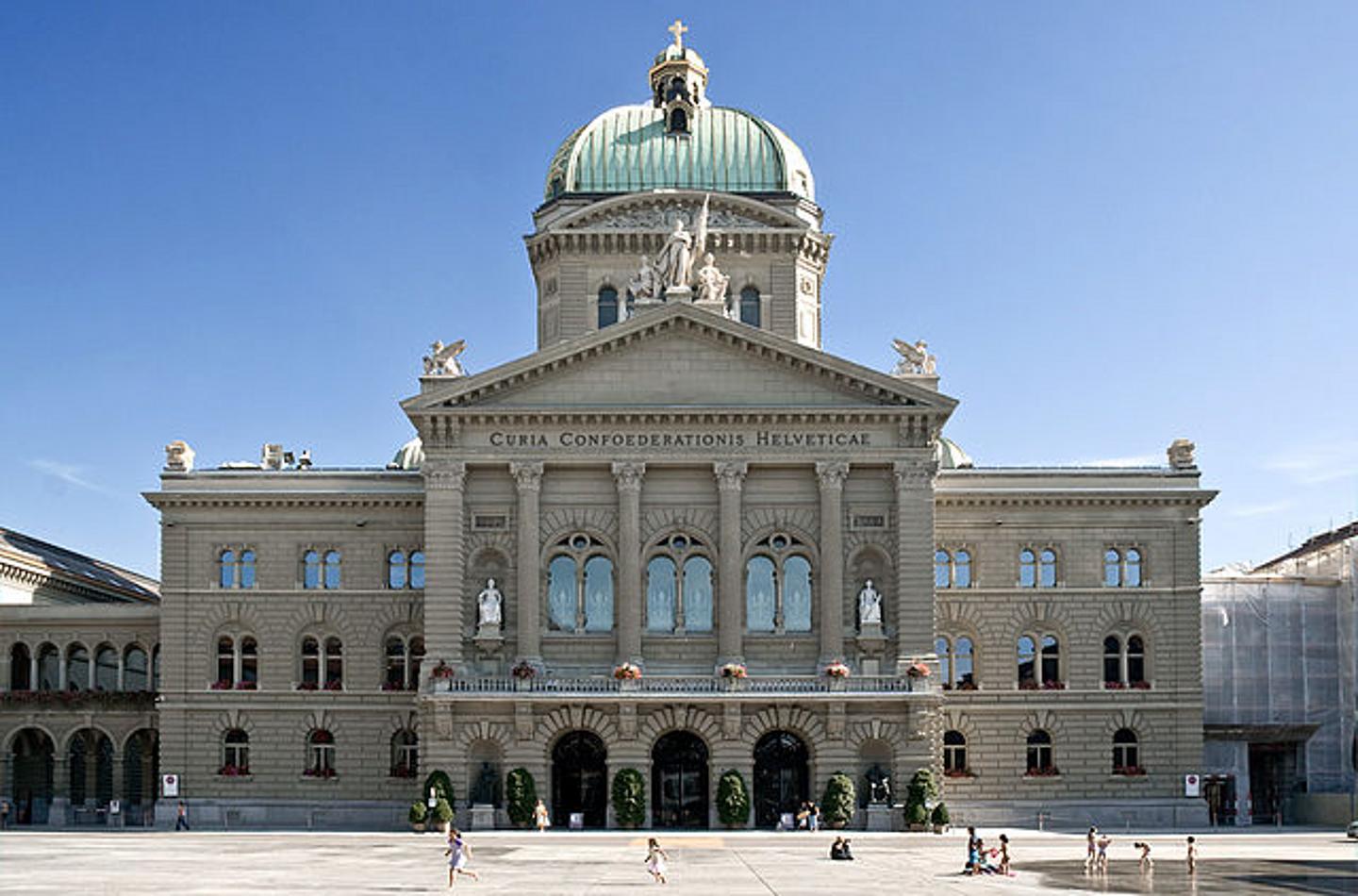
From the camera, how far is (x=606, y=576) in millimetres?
76562

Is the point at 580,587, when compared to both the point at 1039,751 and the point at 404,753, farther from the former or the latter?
the point at 1039,751

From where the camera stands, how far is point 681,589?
76188 mm

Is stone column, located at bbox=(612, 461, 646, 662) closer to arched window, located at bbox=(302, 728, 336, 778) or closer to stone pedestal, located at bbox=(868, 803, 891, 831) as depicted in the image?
stone pedestal, located at bbox=(868, 803, 891, 831)

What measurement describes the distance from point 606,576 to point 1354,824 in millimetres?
31024

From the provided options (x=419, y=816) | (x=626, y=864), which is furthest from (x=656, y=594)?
(x=626, y=864)

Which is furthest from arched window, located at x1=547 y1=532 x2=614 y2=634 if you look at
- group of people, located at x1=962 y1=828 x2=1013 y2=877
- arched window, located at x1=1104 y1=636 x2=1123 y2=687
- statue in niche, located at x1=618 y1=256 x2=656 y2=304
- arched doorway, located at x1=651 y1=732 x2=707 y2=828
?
group of people, located at x1=962 y1=828 x2=1013 y2=877

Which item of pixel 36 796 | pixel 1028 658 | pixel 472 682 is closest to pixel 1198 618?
pixel 1028 658

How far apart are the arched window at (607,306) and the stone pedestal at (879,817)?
1103 inches

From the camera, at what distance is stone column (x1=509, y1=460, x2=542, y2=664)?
7500 cm

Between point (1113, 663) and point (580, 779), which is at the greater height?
point (1113, 663)

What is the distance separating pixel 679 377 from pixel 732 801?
57.0 ft

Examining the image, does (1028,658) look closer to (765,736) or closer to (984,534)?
(984,534)

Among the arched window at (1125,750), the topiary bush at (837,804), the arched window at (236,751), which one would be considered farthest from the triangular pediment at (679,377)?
the arched window at (236,751)

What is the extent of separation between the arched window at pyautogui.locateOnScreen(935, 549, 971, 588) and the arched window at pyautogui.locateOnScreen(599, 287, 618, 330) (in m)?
19.6
